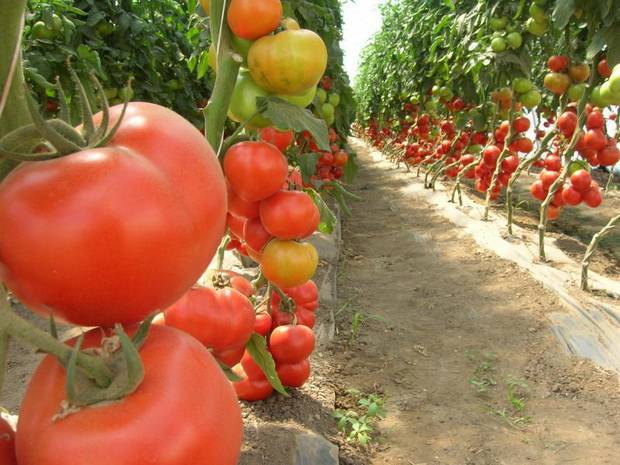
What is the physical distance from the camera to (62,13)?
2582 mm

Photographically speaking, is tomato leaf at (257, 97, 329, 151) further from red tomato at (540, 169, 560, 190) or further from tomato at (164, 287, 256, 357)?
red tomato at (540, 169, 560, 190)

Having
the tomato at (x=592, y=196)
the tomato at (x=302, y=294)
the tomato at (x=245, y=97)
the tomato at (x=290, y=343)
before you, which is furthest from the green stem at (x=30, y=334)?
the tomato at (x=592, y=196)

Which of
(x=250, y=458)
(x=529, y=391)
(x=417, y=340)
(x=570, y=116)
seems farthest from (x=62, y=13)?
(x=570, y=116)

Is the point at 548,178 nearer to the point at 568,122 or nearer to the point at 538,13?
the point at 568,122

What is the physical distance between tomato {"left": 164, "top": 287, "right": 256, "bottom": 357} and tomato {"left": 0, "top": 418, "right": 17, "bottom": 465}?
42cm

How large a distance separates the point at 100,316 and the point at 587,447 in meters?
2.23

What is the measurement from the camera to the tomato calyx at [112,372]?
1.19 feet

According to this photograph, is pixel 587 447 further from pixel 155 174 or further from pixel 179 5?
pixel 179 5

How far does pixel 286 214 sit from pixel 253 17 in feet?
1.28

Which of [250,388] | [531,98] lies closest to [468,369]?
[250,388]

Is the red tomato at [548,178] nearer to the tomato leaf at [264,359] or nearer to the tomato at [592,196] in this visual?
the tomato at [592,196]

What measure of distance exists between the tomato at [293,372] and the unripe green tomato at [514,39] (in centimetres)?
322

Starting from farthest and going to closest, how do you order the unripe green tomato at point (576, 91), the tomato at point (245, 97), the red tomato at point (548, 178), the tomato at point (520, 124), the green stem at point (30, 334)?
the tomato at point (520, 124) < the red tomato at point (548, 178) < the unripe green tomato at point (576, 91) < the tomato at point (245, 97) < the green stem at point (30, 334)

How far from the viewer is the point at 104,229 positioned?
388 millimetres
